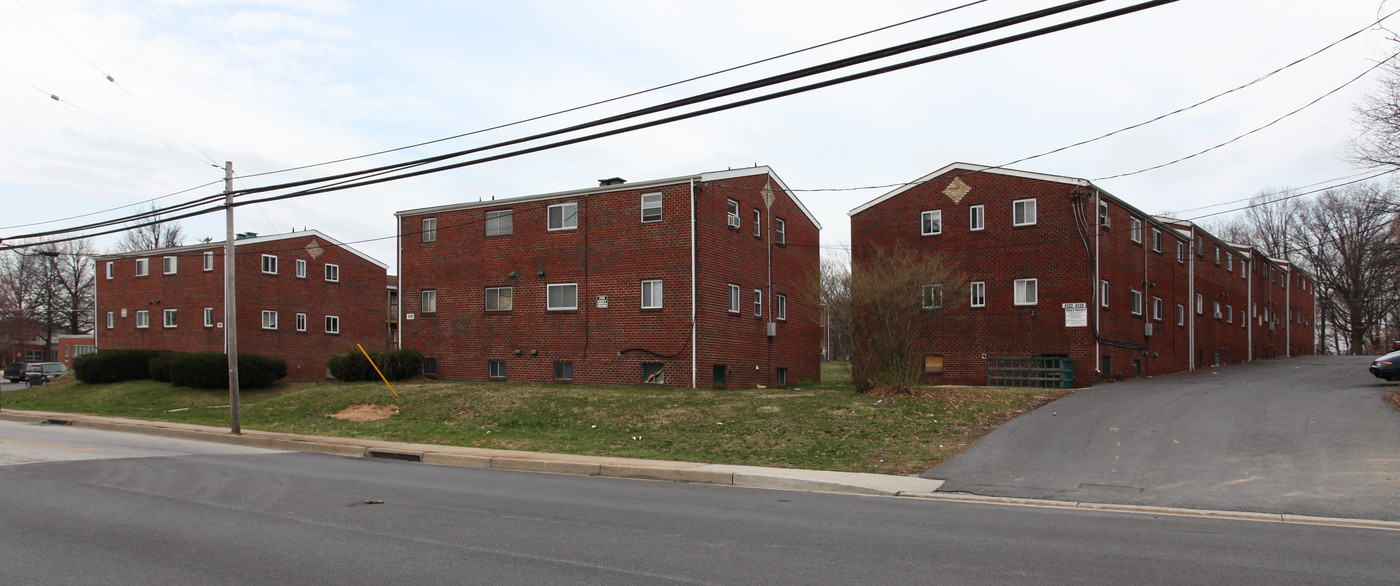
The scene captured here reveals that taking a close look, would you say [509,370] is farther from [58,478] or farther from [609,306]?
[58,478]

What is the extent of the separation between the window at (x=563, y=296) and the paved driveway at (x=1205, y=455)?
14798 mm

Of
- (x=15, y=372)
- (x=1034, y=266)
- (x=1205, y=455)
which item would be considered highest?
(x=1034, y=266)

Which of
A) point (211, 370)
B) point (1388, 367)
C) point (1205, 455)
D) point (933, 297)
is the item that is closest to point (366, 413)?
point (211, 370)

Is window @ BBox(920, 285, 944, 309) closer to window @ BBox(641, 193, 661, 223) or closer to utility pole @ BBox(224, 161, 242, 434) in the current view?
window @ BBox(641, 193, 661, 223)

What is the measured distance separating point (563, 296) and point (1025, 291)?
1554cm

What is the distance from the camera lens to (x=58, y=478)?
1200 cm

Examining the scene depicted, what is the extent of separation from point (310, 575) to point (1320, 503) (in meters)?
11.3

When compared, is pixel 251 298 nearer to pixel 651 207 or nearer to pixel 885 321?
pixel 651 207

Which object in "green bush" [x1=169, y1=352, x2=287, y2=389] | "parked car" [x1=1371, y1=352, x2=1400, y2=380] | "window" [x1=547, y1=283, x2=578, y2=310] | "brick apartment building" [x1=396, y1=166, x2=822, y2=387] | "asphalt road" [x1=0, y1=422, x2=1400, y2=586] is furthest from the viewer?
"green bush" [x1=169, y1=352, x2=287, y2=389]

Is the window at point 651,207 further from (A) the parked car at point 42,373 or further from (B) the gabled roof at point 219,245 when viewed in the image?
(A) the parked car at point 42,373

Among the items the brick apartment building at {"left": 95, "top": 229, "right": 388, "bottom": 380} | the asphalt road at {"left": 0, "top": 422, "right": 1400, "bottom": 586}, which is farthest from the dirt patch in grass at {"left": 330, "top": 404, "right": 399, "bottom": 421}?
the brick apartment building at {"left": 95, "top": 229, "right": 388, "bottom": 380}

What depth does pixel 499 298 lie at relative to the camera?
28.8 metres

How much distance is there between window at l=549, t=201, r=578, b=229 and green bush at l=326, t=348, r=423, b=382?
7301 mm

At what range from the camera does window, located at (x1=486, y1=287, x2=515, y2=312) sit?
28.6m
